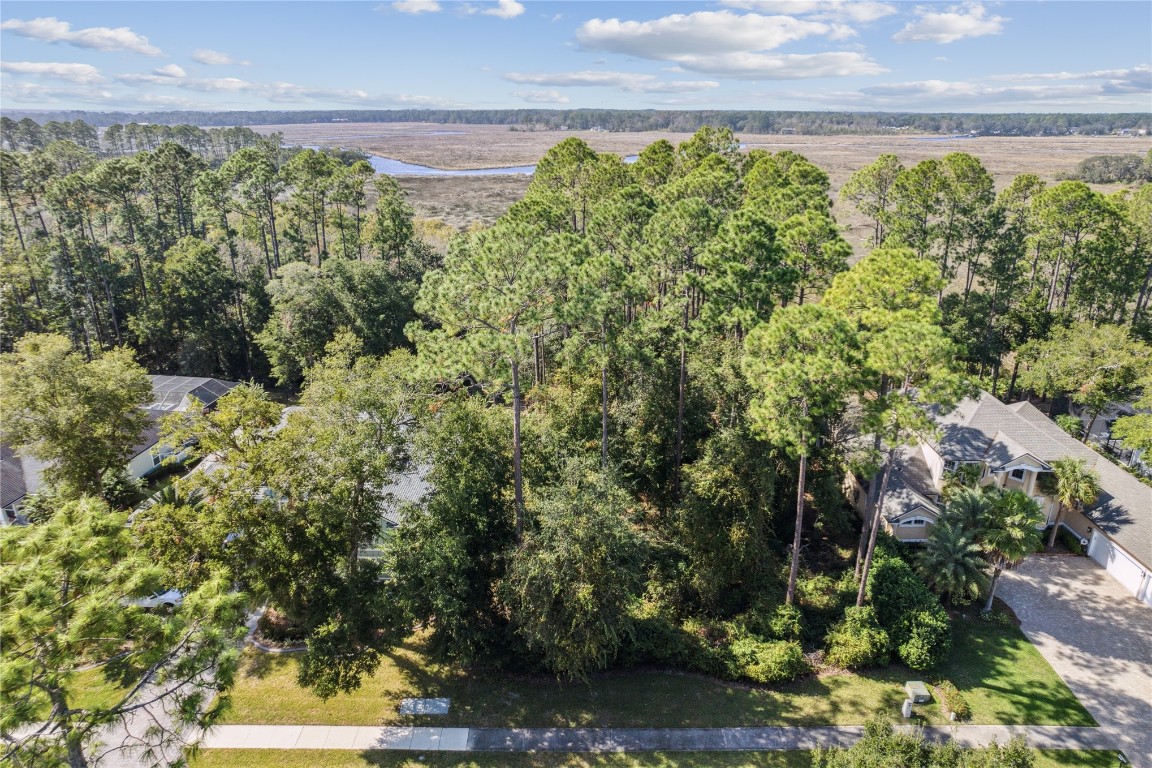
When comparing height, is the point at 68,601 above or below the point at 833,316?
below

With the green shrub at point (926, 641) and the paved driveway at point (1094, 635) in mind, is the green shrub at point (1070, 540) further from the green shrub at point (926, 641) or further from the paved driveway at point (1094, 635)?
the green shrub at point (926, 641)

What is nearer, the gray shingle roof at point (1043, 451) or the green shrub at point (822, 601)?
the green shrub at point (822, 601)

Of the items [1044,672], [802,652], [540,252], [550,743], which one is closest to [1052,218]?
[1044,672]

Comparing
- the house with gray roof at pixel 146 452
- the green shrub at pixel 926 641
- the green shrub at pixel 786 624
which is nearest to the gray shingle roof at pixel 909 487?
the green shrub at pixel 926 641

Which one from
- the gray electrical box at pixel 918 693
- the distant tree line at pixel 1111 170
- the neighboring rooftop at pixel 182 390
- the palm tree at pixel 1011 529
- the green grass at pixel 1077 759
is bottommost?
the green grass at pixel 1077 759

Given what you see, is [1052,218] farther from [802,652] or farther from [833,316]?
[802,652]

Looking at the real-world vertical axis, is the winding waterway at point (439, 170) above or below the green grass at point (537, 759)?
above

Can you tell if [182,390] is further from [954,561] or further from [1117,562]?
[1117,562]
